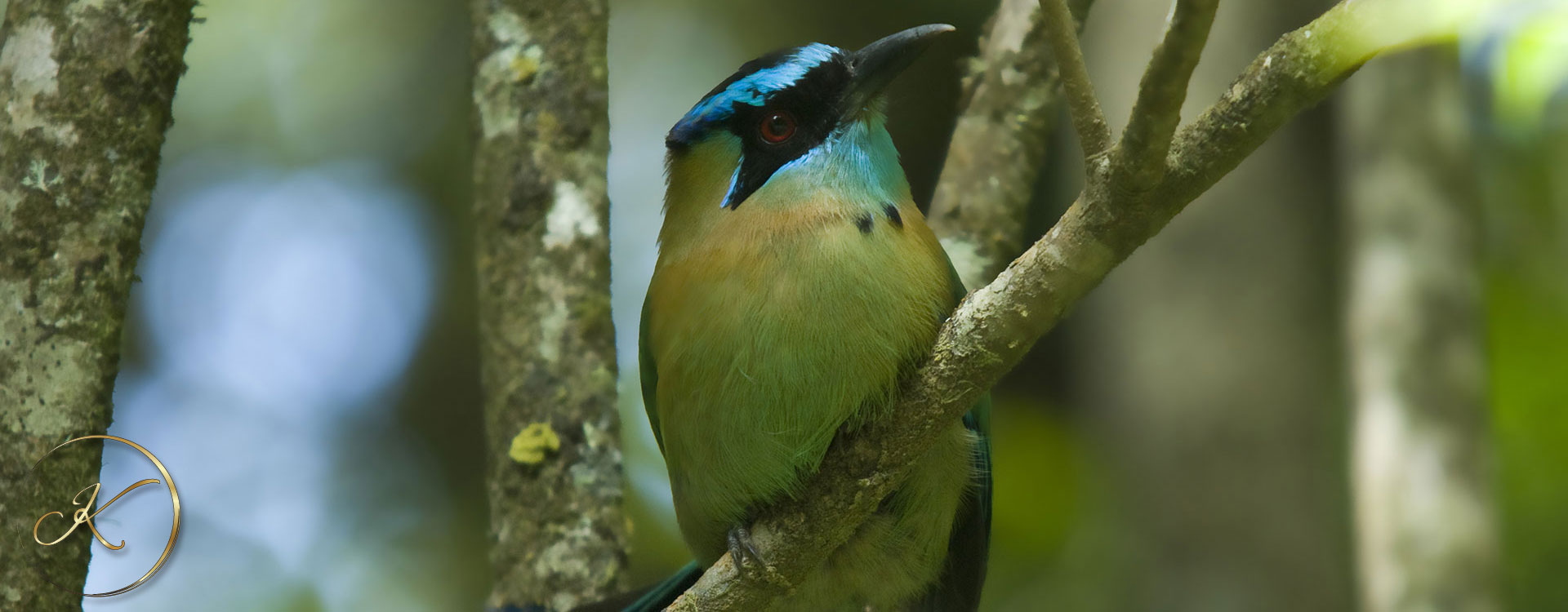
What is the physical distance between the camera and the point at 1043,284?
1981 millimetres

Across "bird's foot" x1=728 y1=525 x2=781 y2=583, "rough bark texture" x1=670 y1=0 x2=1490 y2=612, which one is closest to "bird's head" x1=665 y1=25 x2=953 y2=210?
"rough bark texture" x1=670 y1=0 x2=1490 y2=612

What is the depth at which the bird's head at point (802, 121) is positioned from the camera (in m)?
2.94

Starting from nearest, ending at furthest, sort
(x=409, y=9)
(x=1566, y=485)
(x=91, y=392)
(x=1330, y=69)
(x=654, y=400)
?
(x=1330, y=69) → (x=91, y=392) → (x=654, y=400) → (x=1566, y=485) → (x=409, y=9)

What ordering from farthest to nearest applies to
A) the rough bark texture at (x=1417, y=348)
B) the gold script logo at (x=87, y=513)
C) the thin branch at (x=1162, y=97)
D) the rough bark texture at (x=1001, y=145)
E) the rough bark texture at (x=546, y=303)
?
the rough bark texture at (x=1417, y=348) → the rough bark texture at (x=1001, y=145) → the rough bark texture at (x=546, y=303) → the gold script logo at (x=87, y=513) → the thin branch at (x=1162, y=97)

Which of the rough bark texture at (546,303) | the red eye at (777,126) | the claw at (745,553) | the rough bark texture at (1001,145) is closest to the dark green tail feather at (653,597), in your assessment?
the rough bark texture at (546,303)

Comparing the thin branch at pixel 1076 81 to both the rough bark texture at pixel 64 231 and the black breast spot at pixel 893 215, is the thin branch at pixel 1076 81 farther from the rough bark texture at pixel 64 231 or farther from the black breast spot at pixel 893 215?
the rough bark texture at pixel 64 231

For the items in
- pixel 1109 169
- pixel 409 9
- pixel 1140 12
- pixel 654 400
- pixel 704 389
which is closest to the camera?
pixel 1109 169

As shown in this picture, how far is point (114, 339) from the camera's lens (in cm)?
243

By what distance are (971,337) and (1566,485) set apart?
5.96 meters

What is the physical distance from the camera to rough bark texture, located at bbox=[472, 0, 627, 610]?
3.50 m

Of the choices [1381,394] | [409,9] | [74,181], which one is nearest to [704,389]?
[74,181]

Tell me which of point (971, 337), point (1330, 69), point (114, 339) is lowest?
point (114, 339)

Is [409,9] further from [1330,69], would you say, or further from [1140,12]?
[1330,69]

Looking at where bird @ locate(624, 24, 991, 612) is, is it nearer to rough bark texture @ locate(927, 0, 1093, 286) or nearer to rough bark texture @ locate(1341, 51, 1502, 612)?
rough bark texture @ locate(927, 0, 1093, 286)
